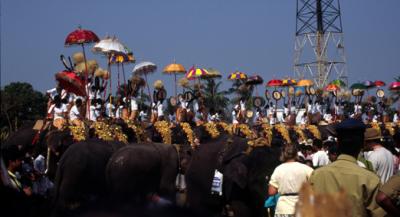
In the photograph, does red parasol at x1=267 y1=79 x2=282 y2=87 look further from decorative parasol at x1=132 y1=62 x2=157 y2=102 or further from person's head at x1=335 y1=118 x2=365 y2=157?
person's head at x1=335 y1=118 x2=365 y2=157

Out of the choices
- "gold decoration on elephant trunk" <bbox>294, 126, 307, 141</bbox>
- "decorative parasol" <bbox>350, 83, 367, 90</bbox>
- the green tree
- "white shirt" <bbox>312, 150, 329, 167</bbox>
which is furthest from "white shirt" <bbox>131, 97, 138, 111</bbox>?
"decorative parasol" <bbox>350, 83, 367, 90</bbox>

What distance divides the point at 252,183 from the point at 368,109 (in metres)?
25.0

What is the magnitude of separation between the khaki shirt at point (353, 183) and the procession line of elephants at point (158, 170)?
14.3ft

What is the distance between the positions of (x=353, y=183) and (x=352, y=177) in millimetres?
57

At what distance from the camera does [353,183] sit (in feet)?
20.3

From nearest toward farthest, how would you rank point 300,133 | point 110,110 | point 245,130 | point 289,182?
point 289,182 < point 110,110 < point 245,130 < point 300,133

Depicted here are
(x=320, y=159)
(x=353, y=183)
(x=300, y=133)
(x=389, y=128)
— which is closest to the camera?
(x=353, y=183)

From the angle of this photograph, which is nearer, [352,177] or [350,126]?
[352,177]

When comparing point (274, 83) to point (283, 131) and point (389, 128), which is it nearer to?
point (389, 128)

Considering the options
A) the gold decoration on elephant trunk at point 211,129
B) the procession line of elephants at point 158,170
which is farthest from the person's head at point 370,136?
the gold decoration on elephant trunk at point 211,129

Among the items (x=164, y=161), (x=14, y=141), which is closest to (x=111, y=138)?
(x=164, y=161)

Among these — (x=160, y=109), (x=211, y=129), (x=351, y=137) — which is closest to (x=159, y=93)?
(x=160, y=109)

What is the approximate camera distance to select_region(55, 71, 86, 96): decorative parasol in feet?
52.3

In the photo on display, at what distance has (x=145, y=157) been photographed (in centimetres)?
1236
